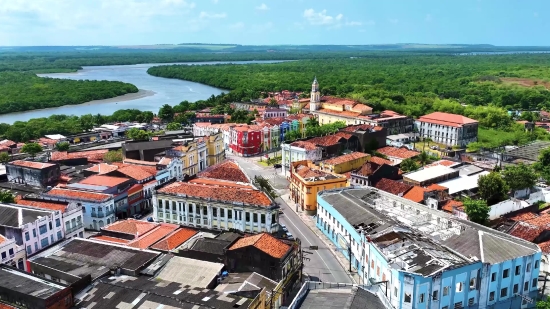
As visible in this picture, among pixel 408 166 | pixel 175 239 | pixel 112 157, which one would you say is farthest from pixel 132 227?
pixel 408 166

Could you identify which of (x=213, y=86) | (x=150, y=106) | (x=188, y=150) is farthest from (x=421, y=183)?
(x=213, y=86)

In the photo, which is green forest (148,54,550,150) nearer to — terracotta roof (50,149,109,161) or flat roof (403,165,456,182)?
flat roof (403,165,456,182)

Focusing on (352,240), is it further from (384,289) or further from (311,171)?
(311,171)

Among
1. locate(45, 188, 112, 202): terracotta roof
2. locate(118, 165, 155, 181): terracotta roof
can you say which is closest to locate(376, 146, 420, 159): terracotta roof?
locate(118, 165, 155, 181): terracotta roof

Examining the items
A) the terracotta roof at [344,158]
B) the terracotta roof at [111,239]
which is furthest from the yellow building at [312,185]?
the terracotta roof at [111,239]

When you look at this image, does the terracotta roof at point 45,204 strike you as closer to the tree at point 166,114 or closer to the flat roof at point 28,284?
the flat roof at point 28,284
